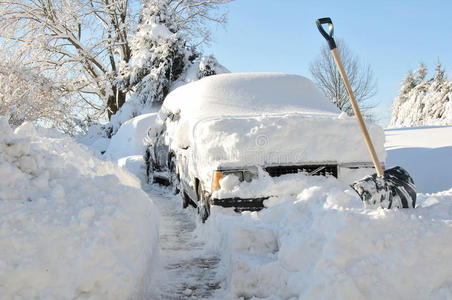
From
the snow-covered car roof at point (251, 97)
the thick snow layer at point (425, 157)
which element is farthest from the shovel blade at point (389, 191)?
the thick snow layer at point (425, 157)

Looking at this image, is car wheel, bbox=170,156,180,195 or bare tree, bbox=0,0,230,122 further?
bare tree, bbox=0,0,230,122

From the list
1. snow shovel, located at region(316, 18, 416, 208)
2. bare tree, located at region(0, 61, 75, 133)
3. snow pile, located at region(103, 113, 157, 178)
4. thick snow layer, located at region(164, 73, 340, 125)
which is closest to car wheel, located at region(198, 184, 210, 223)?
thick snow layer, located at region(164, 73, 340, 125)

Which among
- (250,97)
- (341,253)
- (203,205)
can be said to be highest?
(250,97)

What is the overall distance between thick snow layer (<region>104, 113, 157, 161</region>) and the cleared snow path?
15.7 feet

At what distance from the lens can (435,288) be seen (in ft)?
6.90

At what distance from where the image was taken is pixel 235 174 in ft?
11.6

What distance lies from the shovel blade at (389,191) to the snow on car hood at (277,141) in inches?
36.0

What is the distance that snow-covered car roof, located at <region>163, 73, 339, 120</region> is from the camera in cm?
458

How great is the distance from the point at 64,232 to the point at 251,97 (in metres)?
3.39

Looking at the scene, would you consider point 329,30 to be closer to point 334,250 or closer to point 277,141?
point 277,141

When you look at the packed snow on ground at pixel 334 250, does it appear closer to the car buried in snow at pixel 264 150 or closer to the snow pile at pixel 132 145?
the car buried in snow at pixel 264 150

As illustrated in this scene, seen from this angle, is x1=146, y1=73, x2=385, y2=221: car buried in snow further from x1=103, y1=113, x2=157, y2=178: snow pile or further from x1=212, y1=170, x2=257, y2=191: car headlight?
x1=103, y1=113, x2=157, y2=178: snow pile

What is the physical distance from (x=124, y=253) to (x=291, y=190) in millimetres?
1826

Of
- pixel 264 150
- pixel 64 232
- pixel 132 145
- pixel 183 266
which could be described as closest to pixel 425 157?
pixel 264 150
